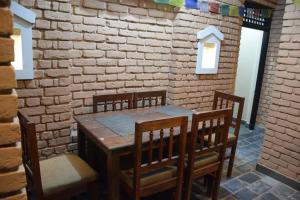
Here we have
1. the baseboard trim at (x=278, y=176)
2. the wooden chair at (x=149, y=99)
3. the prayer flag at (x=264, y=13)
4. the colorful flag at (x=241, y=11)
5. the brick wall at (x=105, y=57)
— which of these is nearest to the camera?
the brick wall at (x=105, y=57)

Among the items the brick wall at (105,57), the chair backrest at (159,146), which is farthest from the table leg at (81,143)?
the chair backrest at (159,146)

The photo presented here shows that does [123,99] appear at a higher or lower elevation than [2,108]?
lower

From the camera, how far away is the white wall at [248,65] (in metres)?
5.08

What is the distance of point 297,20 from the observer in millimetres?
2797

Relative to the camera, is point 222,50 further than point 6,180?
Yes

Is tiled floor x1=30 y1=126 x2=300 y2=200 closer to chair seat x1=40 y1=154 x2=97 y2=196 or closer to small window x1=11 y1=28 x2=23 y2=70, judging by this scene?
chair seat x1=40 y1=154 x2=97 y2=196

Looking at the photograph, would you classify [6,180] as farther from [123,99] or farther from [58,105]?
[123,99]

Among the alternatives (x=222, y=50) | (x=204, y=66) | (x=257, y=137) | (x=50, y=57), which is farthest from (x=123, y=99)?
(x=257, y=137)

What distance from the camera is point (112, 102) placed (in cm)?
291

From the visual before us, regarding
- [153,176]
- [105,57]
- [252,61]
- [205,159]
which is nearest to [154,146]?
[153,176]

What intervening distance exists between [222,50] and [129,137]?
2563 mm

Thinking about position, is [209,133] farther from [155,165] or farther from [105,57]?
[105,57]

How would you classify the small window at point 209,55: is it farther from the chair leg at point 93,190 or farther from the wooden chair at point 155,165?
the chair leg at point 93,190

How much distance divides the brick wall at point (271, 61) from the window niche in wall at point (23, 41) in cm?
440
